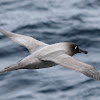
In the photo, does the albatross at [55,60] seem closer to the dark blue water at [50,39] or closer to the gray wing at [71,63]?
the gray wing at [71,63]

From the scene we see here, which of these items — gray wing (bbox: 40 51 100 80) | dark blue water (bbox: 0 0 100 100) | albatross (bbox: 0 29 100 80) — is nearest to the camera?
gray wing (bbox: 40 51 100 80)

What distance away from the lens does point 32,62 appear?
11461mm

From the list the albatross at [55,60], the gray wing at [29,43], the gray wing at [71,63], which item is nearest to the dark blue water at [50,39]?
the gray wing at [29,43]

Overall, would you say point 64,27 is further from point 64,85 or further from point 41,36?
point 64,85

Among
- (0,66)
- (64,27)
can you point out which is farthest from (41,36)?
(0,66)

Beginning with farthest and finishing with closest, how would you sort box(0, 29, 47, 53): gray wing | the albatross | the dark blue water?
the dark blue water → box(0, 29, 47, 53): gray wing → the albatross

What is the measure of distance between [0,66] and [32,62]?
11.9ft

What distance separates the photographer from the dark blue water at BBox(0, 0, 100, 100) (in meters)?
13.6

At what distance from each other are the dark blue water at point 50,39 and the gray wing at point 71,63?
2094 millimetres

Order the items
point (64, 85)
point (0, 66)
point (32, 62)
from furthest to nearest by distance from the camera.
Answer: point (0, 66) < point (64, 85) < point (32, 62)

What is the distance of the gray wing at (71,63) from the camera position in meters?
10.9

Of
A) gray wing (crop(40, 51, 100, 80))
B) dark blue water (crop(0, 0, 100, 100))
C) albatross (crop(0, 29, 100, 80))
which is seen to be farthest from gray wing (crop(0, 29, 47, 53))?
dark blue water (crop(0, 0, 100, 100))

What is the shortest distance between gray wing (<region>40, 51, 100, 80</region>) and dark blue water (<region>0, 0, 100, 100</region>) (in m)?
2.09

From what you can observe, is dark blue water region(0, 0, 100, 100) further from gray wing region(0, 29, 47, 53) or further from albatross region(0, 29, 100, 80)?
albatross region(0, 29, 100, 80)
